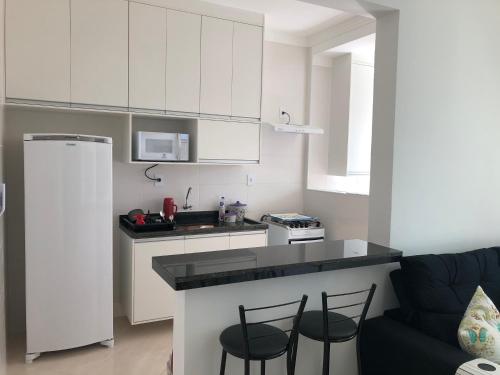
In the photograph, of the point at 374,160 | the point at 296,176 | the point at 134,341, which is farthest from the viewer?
the point at 296,176

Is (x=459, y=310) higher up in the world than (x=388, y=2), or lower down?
lower down

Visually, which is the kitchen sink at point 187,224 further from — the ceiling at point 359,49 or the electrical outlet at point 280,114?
the ceiling at point 359,49

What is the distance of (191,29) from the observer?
3445 mm

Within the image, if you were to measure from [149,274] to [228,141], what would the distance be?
133 cm

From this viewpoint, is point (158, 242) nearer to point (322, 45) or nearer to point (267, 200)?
point (267, 200)

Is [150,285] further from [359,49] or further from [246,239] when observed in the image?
[359,49]

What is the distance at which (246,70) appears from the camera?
3.72m

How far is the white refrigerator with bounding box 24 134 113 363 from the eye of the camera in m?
2.87

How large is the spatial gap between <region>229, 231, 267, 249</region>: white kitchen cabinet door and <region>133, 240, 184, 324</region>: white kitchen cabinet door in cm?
47

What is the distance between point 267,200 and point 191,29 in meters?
1.86

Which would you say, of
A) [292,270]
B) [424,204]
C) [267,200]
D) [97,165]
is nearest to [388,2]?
[424,204]

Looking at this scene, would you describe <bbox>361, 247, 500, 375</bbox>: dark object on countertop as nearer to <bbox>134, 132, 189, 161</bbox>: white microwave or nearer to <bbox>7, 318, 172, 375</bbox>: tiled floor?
<bbox>7, 318, 172, 375</bbox>: tiled floor

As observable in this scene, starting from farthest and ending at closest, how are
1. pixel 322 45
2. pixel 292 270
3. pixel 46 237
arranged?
pixel 322 45 → pixel 46 237 → pixel 292 270

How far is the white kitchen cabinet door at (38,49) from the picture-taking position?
2.86 metres
